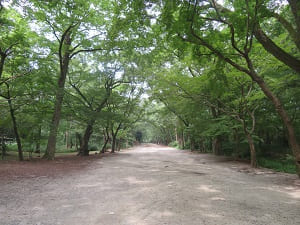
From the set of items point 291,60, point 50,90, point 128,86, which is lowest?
point 291,60

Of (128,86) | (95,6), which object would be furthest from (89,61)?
(95,6)

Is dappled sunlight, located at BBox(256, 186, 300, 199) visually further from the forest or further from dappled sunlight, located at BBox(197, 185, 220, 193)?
dappled sunlight, located at BBox(197, 185, 220, 193)

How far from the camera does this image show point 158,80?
10469mm

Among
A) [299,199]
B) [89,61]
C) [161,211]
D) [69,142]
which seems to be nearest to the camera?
[161,211]

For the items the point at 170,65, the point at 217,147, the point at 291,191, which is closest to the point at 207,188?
the point at 291,191

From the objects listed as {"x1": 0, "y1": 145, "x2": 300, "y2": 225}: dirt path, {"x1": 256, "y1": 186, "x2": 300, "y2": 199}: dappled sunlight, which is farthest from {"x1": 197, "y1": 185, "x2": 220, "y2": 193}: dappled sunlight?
{"x1": 256, "y1": 186, "x2": 300, "y2": 199}: dappled sunlight

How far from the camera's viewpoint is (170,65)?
48.9 ft

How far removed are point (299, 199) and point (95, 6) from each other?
12184 mm

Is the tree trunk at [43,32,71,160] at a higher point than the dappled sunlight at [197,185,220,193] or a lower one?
higher

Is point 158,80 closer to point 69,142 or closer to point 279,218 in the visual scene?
point 279,218

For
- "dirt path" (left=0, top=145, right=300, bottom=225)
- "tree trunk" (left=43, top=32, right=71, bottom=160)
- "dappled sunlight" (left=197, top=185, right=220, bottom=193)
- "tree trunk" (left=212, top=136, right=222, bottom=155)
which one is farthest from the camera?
"tree trunk" (left=212, top=136, right=222, bottom=155)

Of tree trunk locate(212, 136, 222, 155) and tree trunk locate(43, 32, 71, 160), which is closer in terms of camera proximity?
tree trunk locate(43, 32, 71, 160)

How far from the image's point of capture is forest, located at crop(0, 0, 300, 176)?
4.67 m

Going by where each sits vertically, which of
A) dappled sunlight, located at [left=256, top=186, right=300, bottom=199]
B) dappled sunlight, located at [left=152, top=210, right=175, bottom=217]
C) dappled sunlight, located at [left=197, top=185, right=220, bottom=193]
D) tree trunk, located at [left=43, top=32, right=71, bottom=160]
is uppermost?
tree trunk, located at [left=43, top=32, right=71, bottom=160]
